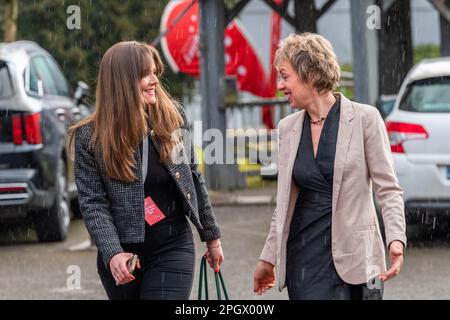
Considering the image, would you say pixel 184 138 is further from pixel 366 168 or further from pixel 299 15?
pixel 299 15

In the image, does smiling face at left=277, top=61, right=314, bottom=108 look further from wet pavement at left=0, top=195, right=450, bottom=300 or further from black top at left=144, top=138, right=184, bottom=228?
wet pavement at left=0, top=195, right=450, bottom=300

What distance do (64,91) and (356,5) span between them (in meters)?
3.22

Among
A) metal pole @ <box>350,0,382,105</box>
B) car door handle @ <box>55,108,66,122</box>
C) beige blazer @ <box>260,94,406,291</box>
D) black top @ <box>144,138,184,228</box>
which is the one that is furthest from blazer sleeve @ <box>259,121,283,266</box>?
metal pole @ <box>350,0,382,105</box>

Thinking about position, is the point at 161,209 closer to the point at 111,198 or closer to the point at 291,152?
the point at 111,198

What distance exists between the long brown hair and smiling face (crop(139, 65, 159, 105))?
0.02 meters

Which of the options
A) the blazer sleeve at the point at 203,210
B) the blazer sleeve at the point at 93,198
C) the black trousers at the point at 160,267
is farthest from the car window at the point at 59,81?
the black trousers at the point at 160,267

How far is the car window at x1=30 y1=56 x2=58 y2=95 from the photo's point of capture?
1130 centimetres

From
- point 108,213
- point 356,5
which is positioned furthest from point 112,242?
point 356,5

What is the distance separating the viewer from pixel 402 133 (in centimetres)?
1046

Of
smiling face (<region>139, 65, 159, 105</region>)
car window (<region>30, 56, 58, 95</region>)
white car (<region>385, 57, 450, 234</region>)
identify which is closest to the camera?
smiling face (<region>139, 65, 159, 105</region>)

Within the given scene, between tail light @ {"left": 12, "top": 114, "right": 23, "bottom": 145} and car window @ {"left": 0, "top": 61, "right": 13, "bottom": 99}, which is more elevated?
car window @ {"left": 0, "top": 61, "right": 13, "bottom": 99}

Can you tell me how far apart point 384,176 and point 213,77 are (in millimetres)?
11239

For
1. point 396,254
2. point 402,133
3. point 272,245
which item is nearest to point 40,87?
point 402,133

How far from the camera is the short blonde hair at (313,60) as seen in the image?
4.71m
